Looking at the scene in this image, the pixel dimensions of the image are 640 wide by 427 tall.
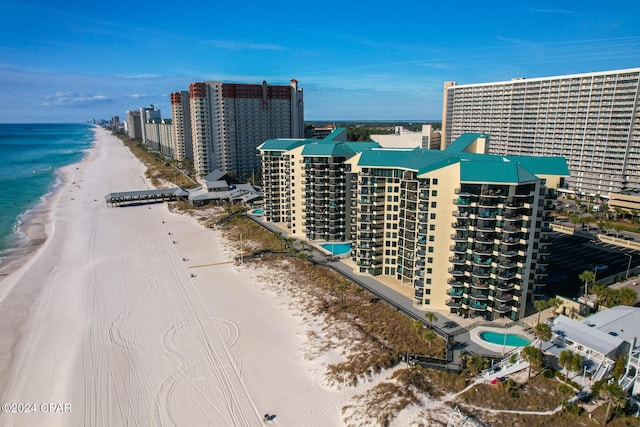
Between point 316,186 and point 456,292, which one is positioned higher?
point 316,186

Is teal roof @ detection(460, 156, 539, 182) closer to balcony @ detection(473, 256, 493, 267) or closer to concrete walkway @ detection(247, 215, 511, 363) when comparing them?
balcony @ detection(473, 256, 493, 267)

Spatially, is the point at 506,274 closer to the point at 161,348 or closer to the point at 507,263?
the point at 507,263

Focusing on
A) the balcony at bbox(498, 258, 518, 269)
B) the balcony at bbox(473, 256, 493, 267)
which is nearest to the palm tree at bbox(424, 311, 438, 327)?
the balcony at bbox(473, 256, 493, 267)

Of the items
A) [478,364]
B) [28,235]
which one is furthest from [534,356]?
[28,235]

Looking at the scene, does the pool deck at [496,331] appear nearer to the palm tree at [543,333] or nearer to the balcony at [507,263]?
the palm tree at [543,333]

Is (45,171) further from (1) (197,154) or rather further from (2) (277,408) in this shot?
(2) (277,408)

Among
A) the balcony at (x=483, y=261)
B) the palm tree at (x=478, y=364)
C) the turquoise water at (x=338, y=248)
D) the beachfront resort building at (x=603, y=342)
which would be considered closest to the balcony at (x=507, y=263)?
the balcony at (x=483, y=261)

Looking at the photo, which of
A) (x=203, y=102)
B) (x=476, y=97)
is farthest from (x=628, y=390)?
(x=203, y=102)
